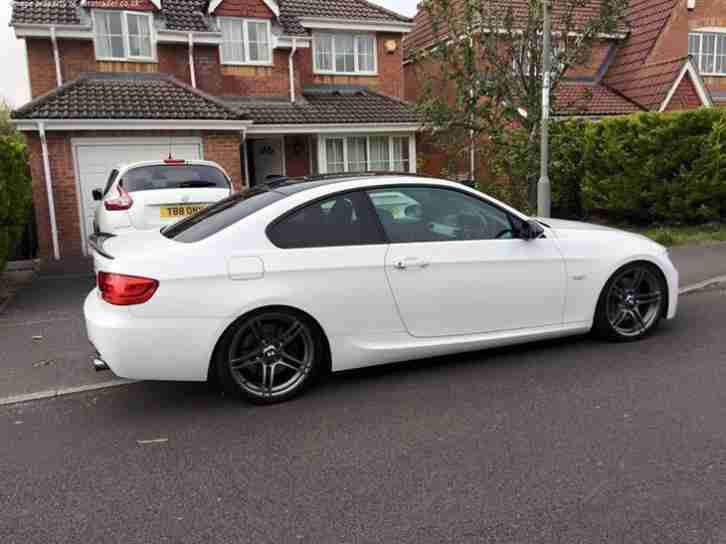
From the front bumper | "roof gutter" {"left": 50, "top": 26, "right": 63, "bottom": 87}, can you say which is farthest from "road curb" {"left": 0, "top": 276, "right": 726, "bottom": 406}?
"roof gutter" {"left": 50, "top": 26, "right": 63, "bottom": 87}

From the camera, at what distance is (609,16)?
12086mm

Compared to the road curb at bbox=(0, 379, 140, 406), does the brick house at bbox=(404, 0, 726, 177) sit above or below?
above

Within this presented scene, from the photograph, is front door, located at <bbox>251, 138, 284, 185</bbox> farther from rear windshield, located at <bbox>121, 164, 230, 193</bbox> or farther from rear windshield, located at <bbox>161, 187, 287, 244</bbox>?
rear windshield, located at <bbox>161, 187, 287, 244</bbox>

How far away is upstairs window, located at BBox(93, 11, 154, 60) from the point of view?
15.0 meters

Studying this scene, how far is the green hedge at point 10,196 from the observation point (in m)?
8.41

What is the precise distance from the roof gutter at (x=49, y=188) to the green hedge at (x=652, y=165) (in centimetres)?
976

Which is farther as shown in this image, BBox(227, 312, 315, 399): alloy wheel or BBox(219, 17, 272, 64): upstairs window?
BBox(219, 17, 272, 64): upstairs window

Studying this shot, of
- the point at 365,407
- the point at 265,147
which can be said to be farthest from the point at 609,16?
the point at 365,407

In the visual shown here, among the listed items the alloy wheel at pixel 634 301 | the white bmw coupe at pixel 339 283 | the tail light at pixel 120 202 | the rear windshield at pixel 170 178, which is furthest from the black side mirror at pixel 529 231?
the tail light at pixel 120 202

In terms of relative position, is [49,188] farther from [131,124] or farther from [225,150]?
[225,150]

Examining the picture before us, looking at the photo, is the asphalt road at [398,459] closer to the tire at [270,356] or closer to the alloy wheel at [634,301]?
the tire at [270,356]

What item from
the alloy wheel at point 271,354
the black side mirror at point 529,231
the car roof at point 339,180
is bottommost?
the alloy wheel at point 271,354

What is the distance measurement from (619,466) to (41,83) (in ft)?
49.7

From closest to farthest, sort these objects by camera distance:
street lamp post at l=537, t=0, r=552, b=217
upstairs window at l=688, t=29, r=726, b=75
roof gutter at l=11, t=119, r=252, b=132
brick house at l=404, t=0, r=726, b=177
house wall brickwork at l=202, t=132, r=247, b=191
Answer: street lamp post at l=537, t=0, r=552, b=217
roof gutter at l=11, t=119, r=252, b=132
house wall brickwork at l=202, t=132, r=247, b=191
brick house at l=404, t=0, r=726, b=177
upstairs window at l=688, t=29, r=726, b=75
